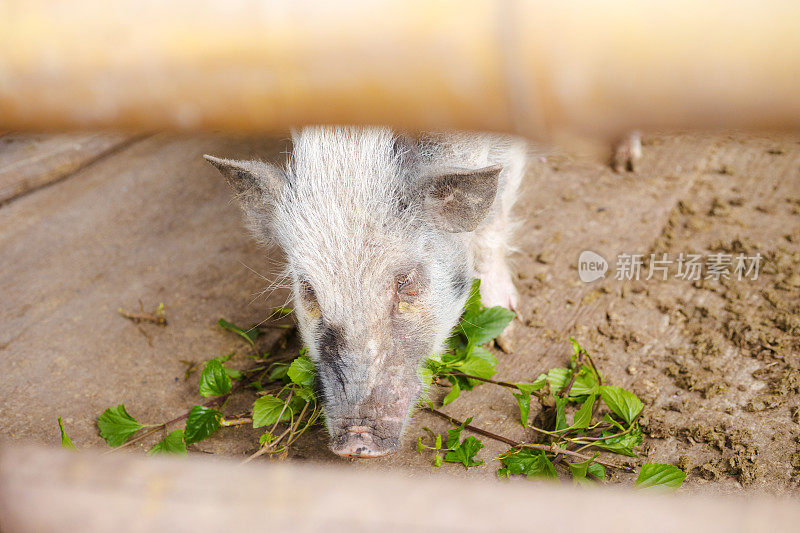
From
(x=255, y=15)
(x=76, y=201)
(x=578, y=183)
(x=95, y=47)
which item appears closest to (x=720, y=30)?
(x=255, y=15)

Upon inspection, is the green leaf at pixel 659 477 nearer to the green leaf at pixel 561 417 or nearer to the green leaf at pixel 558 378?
the green leaf at pixel 561 417

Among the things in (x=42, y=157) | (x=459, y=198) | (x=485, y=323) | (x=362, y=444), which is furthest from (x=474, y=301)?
(x=42, y=157)

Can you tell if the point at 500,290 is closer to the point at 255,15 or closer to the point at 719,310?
the point at 719,310

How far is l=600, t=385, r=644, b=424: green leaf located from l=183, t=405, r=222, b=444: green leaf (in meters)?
1.47

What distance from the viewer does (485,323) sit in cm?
275

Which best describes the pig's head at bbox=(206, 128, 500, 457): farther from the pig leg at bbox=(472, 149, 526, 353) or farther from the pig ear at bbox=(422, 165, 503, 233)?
the pig leg at bbox=(472, 149, 526, 353)

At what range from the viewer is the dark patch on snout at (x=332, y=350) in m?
2.25

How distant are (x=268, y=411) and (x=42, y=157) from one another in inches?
111

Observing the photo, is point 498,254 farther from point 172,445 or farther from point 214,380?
point 172,445

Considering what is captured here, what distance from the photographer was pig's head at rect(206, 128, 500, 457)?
7.27 ft

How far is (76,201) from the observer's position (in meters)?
3.99

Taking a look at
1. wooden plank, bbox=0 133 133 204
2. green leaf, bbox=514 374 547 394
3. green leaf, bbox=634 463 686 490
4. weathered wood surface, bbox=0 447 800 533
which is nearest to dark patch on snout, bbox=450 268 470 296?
green leaf, bbox=514 374 547 394

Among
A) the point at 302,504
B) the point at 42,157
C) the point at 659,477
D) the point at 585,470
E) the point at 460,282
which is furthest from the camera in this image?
the point at 42,157

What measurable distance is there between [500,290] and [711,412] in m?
1.02
